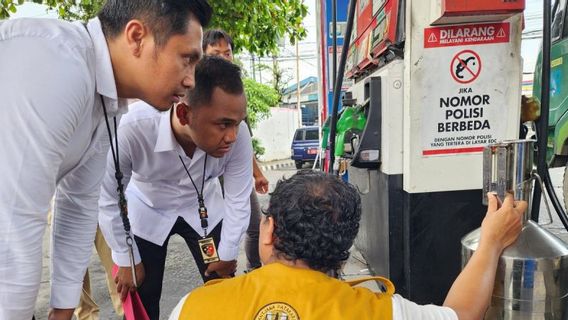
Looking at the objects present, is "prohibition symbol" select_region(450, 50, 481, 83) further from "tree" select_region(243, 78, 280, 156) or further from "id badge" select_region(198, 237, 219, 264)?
"tree" select_region(243, 78, 280, 156)

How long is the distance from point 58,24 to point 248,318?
0.85 meters

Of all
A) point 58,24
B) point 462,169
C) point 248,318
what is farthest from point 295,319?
point 462,169

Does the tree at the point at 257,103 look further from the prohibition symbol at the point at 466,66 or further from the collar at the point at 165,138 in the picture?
the prohibition symbol at the point at 466,66

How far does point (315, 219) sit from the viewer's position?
1028mm

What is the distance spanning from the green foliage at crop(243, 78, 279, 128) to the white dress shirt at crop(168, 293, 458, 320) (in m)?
15.0

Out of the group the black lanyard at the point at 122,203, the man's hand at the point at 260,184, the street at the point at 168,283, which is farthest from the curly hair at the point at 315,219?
the street at the point at 168,283

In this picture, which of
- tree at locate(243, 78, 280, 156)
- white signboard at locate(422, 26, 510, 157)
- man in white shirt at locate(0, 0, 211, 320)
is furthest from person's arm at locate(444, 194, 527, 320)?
tree at locate(243, 78, 280, 156)

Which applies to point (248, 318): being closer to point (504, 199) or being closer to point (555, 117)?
point (504, 199)

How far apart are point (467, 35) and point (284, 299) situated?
1.33 m

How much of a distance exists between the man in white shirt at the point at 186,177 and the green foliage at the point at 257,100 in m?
13.9

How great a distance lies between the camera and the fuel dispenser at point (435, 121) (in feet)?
5.74

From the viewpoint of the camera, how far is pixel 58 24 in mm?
1116

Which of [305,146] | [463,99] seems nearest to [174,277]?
[463,99]

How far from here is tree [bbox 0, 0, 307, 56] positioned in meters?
4.33
